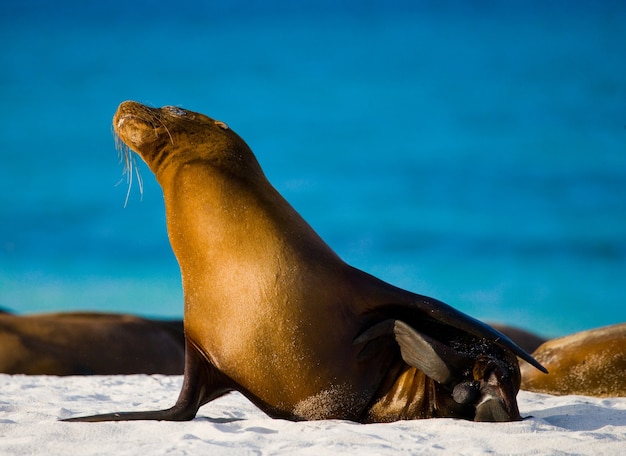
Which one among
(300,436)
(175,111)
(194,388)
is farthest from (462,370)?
(175,111)

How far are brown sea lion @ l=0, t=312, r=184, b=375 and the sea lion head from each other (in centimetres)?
364

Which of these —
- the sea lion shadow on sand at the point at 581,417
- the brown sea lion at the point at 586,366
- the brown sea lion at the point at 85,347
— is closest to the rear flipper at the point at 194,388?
the sea lion shadow on sand at the point at 581,417

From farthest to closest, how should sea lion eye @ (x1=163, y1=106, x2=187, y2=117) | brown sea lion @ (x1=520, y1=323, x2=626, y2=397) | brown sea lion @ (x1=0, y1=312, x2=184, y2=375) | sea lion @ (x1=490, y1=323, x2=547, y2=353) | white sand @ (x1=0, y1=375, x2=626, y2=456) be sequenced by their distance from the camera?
sea lion @ (x1=490, y1=323, x2=547, y2=353) < brown sea lion @ (x1=0, y1=312, x2=184, y2=375) < brown sea lion @ (x1=520, y1=323, x2=626, y2=397) < sea lion eye @ (x1=163, y1=106, x2=187, y2=117) < white sand @ (x1=0, y1=375, x2=626, y2=456)

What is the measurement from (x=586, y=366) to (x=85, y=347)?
4092mm

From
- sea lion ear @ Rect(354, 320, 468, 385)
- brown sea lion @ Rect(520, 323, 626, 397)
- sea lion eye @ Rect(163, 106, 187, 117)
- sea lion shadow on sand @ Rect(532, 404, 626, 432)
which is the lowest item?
sea lion shadow on sand @ Rect(532, 404, 626, 432)

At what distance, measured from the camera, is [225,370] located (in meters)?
4.36

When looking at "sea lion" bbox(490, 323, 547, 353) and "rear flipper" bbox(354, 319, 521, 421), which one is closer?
"rear flipper" bbox(354, 319, 521, 421)

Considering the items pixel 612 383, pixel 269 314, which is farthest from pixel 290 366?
pixel 612 383

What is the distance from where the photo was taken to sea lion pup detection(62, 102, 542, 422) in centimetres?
426

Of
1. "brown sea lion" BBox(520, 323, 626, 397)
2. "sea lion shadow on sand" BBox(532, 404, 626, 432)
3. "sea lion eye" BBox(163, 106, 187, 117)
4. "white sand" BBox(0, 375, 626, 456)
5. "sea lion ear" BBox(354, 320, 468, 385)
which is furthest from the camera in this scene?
"brown sea lion" BBox(520, 323, 626, 397)

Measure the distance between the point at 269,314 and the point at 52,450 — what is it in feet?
3.86

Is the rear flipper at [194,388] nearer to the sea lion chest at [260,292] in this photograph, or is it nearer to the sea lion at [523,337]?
the sea lion chest at [260,292]

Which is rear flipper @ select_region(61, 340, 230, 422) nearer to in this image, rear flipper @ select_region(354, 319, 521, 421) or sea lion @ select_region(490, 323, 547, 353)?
rear flipper @ select_region(354, 319, 521, 421)

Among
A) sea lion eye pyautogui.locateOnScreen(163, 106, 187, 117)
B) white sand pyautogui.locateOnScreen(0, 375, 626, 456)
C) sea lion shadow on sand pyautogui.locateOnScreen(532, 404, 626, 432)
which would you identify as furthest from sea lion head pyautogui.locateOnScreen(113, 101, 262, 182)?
sea lion shadow on sand pyautogui.locateOnScreen(532, 404, 626, 432)
